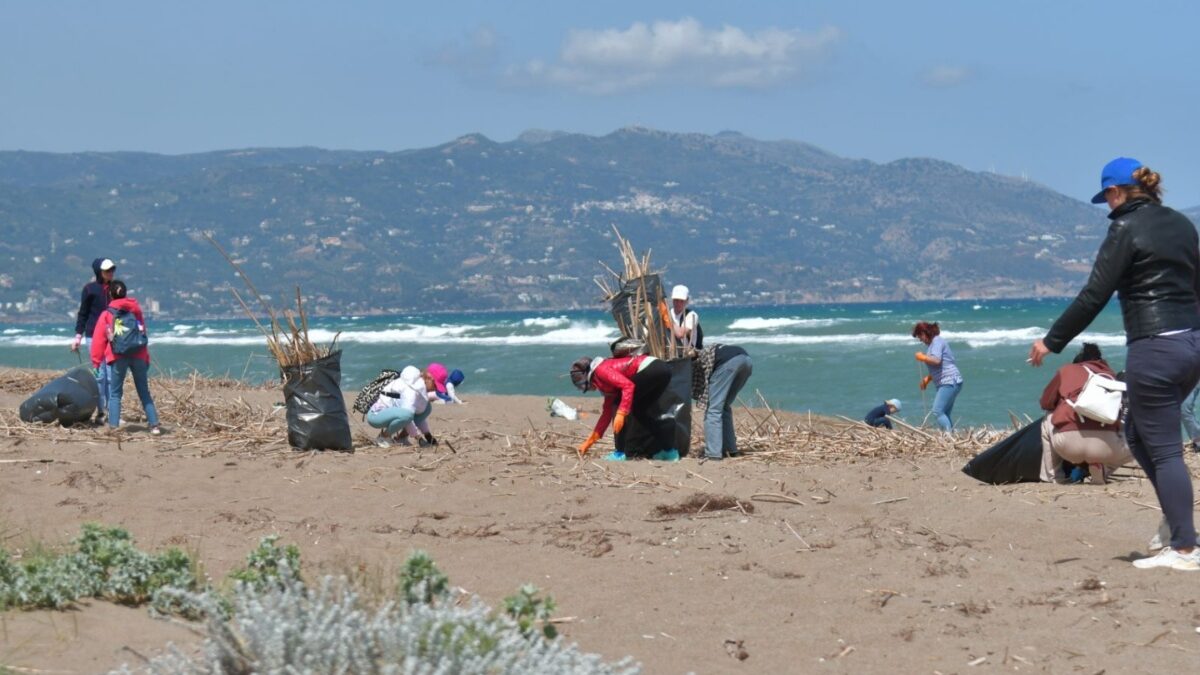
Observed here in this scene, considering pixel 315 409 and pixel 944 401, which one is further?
pixel 944 401

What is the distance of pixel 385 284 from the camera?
12962 cm

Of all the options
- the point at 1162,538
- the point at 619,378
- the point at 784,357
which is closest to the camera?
the point at 1162,538

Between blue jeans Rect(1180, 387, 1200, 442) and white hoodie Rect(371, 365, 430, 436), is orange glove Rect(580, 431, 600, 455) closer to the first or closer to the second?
white hoodie Rect(371, 365, 430, 436)

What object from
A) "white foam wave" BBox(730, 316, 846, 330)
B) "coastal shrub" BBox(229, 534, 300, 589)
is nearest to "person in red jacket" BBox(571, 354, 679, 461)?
"coastal shrub" BBox(229, 534, 300, 589)

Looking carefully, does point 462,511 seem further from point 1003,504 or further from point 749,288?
point 749,288

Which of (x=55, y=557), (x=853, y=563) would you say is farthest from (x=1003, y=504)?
(x=55, y=557)

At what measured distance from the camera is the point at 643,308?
10.9 metres

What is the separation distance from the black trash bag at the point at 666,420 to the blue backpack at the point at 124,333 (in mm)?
4464

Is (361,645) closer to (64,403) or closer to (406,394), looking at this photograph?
(406,394)

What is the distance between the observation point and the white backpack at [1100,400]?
827cm

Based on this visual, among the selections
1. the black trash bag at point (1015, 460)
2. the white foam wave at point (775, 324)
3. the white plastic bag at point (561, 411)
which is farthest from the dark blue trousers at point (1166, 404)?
the white foam wave at point (775, 324)

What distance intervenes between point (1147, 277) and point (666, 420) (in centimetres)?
438

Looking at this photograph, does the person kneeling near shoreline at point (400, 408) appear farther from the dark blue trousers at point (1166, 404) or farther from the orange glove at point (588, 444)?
the dark blue trousers at point (1166, 404)

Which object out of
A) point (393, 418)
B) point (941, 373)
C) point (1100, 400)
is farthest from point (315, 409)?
point (941, 373)
